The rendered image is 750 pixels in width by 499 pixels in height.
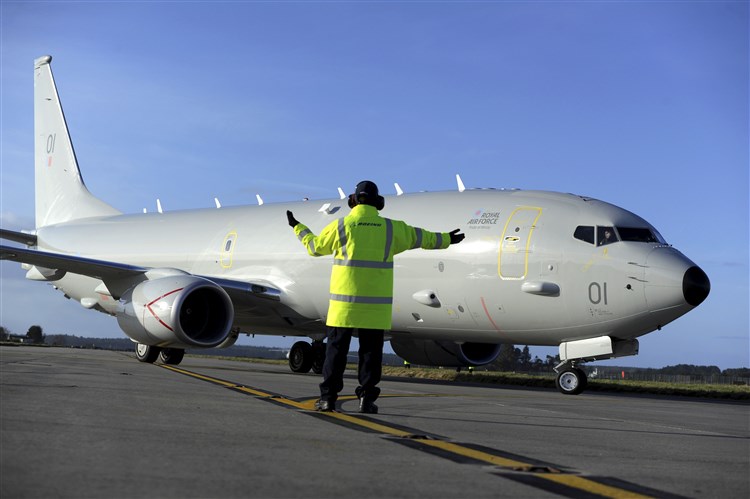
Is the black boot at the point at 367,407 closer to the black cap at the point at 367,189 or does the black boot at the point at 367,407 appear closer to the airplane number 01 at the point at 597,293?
the black cap at the point at 367,189

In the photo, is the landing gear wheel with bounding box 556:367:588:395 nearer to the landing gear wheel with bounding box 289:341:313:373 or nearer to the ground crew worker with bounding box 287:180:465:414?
the ground crew worker with bounding box 287:180:465:414

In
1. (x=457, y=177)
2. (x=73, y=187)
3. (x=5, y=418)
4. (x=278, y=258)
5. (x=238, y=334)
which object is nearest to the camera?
(x=5, y=418)

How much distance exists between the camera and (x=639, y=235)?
46.1 feet

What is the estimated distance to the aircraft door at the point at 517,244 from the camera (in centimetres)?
1415

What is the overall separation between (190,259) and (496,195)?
8332 mm

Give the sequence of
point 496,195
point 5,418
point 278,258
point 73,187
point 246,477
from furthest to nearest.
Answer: point 73,187 → point 278,258 → point 496,195 → point 5,418 → point 246,477

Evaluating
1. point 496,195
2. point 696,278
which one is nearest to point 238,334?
point 496,195

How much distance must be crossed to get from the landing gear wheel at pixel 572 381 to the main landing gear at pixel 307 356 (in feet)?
24.7

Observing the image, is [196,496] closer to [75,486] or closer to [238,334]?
[75,486]

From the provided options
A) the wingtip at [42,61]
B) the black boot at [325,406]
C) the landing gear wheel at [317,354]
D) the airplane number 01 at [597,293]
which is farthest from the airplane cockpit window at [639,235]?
the wingtip at [42,61]

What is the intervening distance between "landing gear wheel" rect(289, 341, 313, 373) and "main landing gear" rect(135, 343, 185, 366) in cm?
250

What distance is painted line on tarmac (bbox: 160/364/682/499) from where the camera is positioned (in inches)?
152

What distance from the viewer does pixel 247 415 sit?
21.3ft

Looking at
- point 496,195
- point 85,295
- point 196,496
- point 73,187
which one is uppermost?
point 73,187
